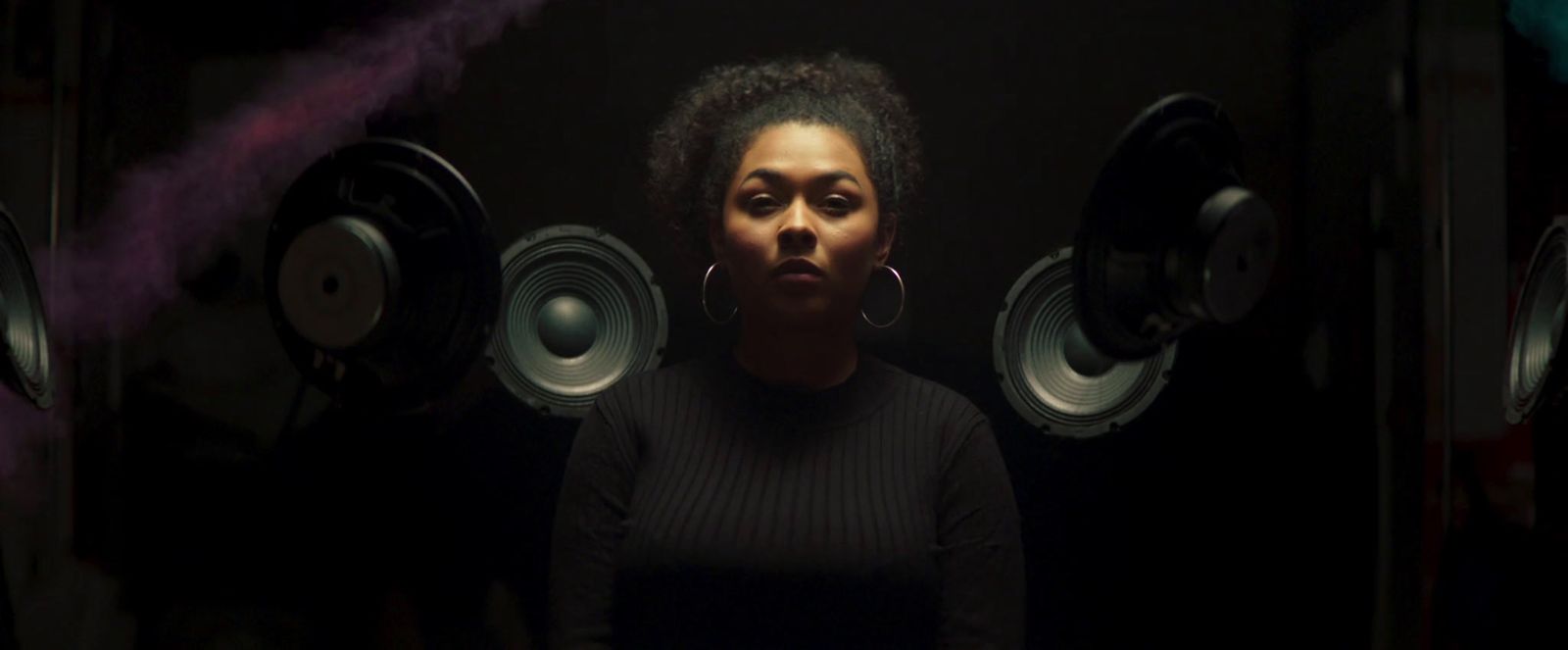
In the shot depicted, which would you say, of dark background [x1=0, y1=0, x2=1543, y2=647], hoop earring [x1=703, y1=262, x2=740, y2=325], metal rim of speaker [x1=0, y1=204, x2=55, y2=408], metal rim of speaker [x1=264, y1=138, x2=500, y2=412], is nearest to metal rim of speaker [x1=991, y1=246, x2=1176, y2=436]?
dark background [x1=0, y1=0, x2=1543, y2=647]

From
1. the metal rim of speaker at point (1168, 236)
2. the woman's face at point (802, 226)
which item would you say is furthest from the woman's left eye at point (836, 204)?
the metal rim of speaker at point (1168, 236)

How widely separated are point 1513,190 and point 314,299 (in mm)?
1138

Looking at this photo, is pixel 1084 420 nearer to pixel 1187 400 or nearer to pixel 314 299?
pixel 1187 400

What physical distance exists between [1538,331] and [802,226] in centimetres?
72

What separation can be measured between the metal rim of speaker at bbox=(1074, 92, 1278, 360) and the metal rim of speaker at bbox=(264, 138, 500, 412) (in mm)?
552

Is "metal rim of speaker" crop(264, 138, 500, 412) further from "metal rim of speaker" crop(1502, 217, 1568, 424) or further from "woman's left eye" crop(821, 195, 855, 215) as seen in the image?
"metal rim of speaker" crop(1502, 217, 1568, 424)

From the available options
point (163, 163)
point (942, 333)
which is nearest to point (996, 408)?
point (942, 333)

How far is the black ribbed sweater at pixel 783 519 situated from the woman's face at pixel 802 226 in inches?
2.9

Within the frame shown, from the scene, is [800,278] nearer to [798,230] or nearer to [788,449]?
[798,230]

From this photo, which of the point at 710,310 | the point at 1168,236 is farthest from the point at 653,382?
the point at 1168,236

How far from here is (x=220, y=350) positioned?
108cm

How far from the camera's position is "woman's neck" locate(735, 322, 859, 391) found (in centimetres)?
98

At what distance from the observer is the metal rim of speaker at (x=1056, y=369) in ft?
3.27

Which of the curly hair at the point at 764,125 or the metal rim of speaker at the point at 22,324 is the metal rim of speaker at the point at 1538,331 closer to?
the curly hair at the point at 764,125
